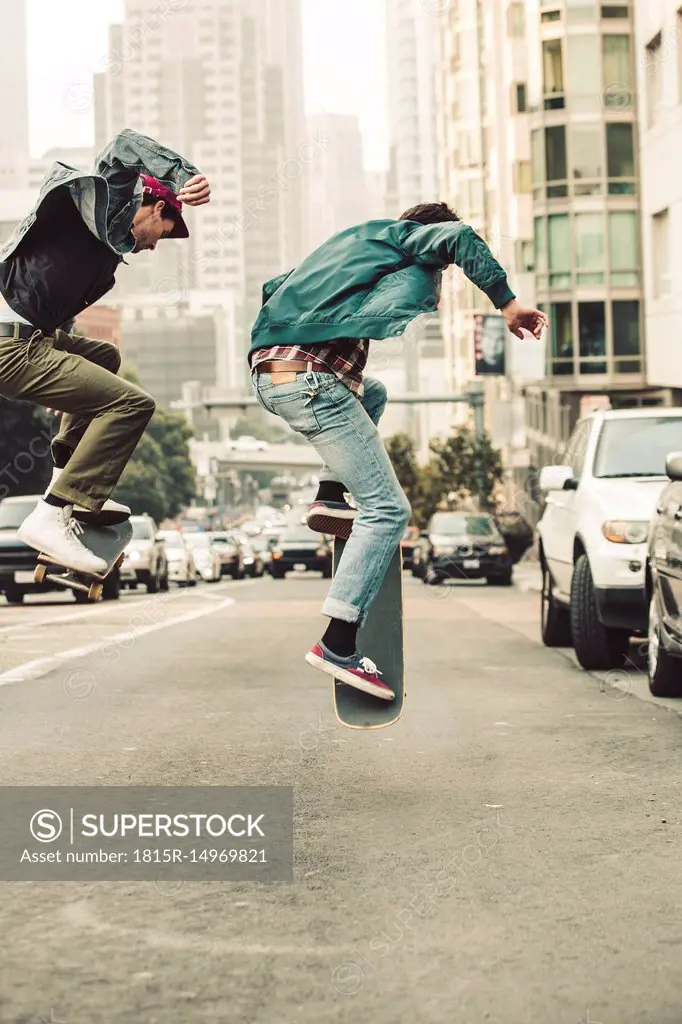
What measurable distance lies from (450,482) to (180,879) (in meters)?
53.3

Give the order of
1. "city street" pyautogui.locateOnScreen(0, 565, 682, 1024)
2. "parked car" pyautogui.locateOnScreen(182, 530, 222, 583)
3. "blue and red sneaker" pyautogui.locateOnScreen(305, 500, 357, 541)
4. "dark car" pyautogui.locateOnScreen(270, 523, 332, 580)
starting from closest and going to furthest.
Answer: "city street" pyautogui.locateOnScreen(0, 565, 682, 1024) < "blue and red sneaker" pyautogui.locateOnScreen(305, 500, 357, 541) < "dark car" pyautogui.locateOnScreen(270, 523, 332, 580) < "parked car" pyautogui.locateOnScreen(182, 530, 222, 583)

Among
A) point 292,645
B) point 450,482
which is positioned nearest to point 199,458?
point 450,482

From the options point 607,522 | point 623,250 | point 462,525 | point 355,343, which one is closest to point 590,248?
point 623,250

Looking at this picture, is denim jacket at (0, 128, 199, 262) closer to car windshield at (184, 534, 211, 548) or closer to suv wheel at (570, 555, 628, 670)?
suv wheel at (570, 555, 628, 670)

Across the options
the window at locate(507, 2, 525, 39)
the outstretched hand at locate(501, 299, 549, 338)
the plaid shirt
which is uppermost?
the window at locate(507, 2, 525, 39)

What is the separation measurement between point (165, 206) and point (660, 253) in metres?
33.6

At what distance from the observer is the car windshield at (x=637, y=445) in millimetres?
11914

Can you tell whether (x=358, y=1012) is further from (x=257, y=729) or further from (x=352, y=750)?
(x=257, y=729)

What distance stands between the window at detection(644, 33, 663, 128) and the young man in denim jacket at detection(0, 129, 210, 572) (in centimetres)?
3241

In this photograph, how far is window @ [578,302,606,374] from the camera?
2196 inches

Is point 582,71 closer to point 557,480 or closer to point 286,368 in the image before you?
point 557,480

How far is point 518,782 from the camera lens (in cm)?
597

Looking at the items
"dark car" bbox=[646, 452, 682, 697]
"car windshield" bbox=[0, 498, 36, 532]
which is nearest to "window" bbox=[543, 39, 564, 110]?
"car windshield" bbox=[0, 498, 36, 532]

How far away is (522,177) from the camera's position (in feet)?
237
